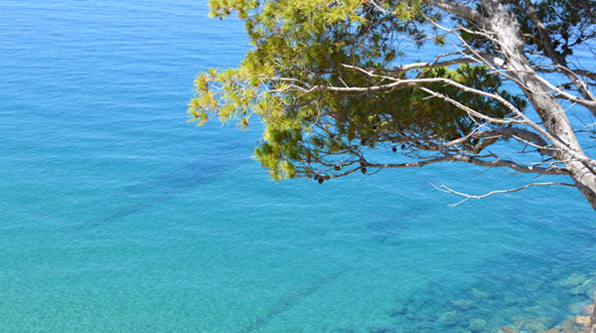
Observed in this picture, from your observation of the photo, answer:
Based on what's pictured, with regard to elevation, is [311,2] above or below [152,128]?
above

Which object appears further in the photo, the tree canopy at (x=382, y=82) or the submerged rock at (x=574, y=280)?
the submerged rock at (x=574, y=280)

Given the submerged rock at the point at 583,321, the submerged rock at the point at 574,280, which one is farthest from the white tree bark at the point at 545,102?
the submerged rock at the point at 574,280

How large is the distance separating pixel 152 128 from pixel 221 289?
283 inches

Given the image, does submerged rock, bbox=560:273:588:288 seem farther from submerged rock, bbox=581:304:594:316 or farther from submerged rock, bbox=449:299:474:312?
submerged rock, bbox=449:299:474:312

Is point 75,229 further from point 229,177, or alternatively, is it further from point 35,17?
point 35,17

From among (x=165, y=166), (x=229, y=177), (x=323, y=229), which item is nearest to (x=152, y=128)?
(x=165, y=166)

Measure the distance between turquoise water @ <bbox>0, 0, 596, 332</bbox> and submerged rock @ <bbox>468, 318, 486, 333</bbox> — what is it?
66mm

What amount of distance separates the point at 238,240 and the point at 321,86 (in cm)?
596

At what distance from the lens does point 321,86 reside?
496 cm

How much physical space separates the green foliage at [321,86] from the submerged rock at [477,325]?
3.58 meters

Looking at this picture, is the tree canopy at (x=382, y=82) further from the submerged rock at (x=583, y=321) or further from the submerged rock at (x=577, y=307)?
the submerged rock at (x=577, y=307)

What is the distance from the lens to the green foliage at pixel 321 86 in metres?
4.74

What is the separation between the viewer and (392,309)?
862cm

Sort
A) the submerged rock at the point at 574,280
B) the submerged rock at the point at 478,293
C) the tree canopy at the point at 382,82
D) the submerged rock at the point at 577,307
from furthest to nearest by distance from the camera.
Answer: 1. the submerged rock at the point at 574,280
2. the submerged rock at the point at 478,293
3. the submerged rock at the point at 577,307
4. the tree canopy at the point at 382,82
